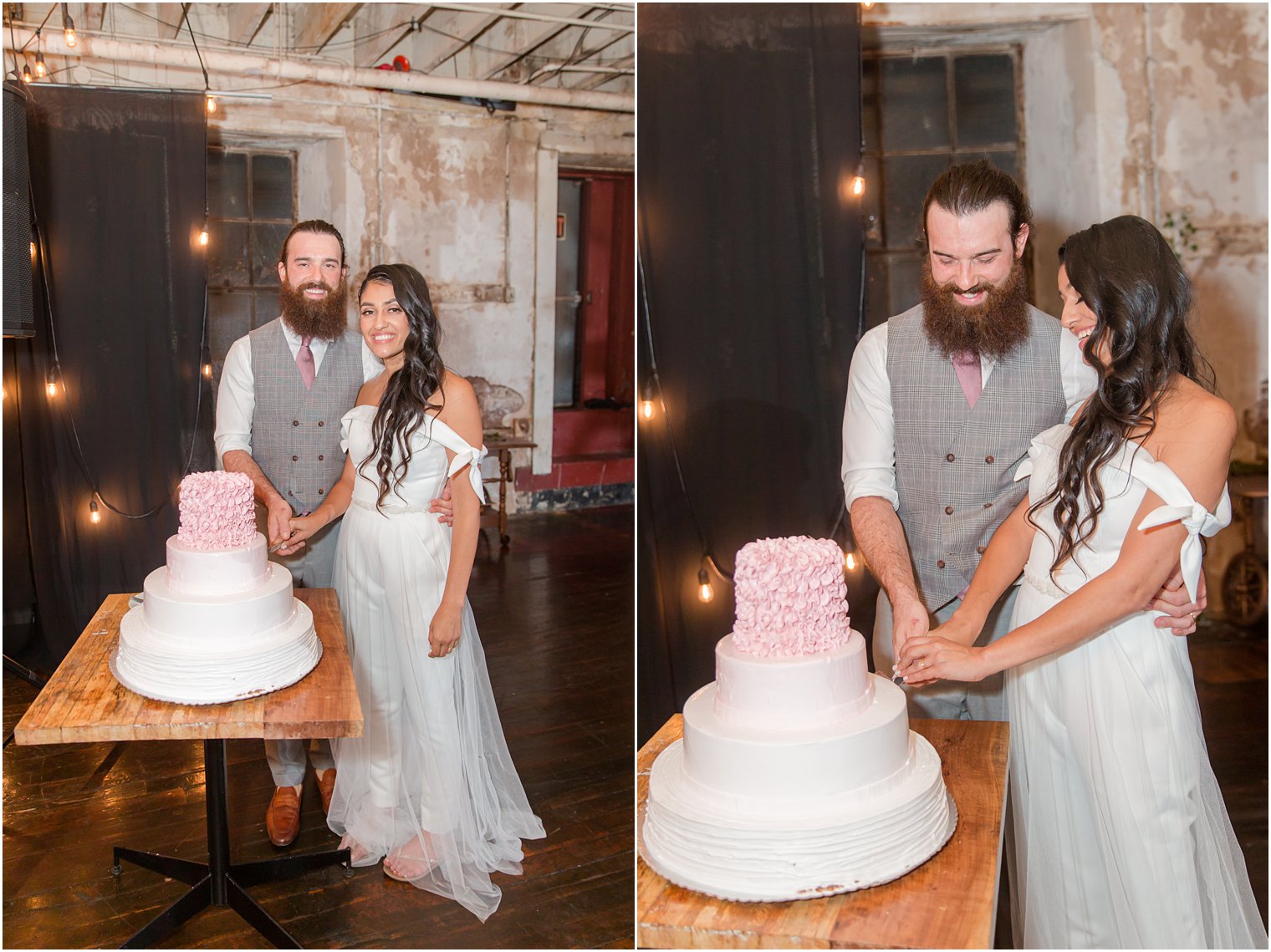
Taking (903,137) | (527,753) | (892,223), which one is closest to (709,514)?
(527,753)

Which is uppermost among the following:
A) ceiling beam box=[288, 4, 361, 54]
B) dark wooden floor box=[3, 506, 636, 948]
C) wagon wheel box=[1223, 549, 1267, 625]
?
ceiling beam box=[288, 4, 361, 54]

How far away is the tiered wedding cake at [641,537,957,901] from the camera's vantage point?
1.54 metres

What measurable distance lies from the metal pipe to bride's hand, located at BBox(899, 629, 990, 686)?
2580mm

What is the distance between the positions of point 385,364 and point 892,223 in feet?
7.79

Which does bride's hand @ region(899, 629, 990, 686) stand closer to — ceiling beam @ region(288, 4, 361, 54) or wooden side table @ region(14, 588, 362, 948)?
wooden side table @ region(14, 588, 362, 948)

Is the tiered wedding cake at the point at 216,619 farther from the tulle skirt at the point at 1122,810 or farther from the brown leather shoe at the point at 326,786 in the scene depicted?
the tulle skirt at the point at 1122,810

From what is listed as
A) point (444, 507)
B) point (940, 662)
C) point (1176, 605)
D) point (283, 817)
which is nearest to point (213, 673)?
point (444, 507)

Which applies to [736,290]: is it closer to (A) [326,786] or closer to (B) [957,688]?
(B) [957,688]

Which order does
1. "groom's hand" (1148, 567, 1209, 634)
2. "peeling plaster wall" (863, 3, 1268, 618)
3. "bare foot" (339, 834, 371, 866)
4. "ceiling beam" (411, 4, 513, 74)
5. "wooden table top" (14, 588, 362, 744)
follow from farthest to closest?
"ceiling beam" (411, 4, 513, 74), "peeling plaster wall" (863, 3, 1268, 618), "bare foot" (339, 834, 371, 866), "wooden table top" (14, 588, 362, 744), "groom's hand" (1148, 567, 1209, 634)

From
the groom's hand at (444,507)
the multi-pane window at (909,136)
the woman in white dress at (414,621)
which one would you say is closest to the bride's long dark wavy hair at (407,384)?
the woman in white dress at (414,621)

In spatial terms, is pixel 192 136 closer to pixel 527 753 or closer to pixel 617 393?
pixel 527 753

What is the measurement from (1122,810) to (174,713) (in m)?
1.85

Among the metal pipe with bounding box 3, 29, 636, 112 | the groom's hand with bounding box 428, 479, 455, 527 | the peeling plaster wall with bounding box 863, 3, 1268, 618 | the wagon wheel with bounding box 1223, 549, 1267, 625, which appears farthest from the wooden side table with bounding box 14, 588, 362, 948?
the wagon wheel with bounding box 1223, 549, 1267, 625

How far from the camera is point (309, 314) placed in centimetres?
346
